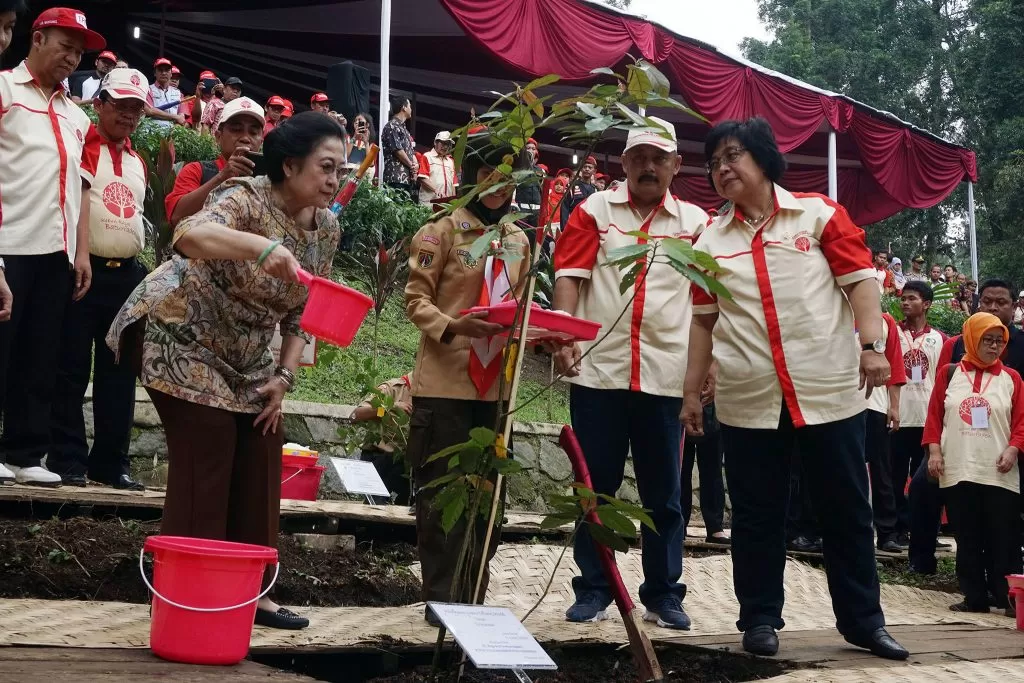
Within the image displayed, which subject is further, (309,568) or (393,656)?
(309,568)

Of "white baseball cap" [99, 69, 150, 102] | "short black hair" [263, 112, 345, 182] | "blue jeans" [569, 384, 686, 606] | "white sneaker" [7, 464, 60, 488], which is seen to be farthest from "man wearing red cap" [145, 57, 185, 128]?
"short black hair" [263, 112, 345, 182]

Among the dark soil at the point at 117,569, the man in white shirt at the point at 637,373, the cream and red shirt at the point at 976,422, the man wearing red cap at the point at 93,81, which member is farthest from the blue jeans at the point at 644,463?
the man wearing red cap at the point at 93,81

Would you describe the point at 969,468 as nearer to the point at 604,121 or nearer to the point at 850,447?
the point at 850,447

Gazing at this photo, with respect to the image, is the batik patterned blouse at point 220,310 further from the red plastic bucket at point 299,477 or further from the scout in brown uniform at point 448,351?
the red plastic bucket at point 299,477

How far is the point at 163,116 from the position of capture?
1002 centimetres

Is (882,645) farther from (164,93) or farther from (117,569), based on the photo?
(164,93)

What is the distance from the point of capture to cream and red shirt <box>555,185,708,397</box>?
4.14m

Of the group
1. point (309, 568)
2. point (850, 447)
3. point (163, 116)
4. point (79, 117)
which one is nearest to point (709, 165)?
point (850, 447)

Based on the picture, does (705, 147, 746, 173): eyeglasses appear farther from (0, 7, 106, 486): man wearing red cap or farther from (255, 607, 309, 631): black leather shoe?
(0, 7, 106, 486): man wearing red cap

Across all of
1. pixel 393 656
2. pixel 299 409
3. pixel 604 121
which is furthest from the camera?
pixel 299 409

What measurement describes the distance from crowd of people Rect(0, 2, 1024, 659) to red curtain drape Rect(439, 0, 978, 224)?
22.3 feet

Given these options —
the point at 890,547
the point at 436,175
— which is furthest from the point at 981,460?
the point at 436,175

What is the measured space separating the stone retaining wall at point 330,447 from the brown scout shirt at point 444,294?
1.43 meters

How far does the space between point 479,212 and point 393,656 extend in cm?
153
